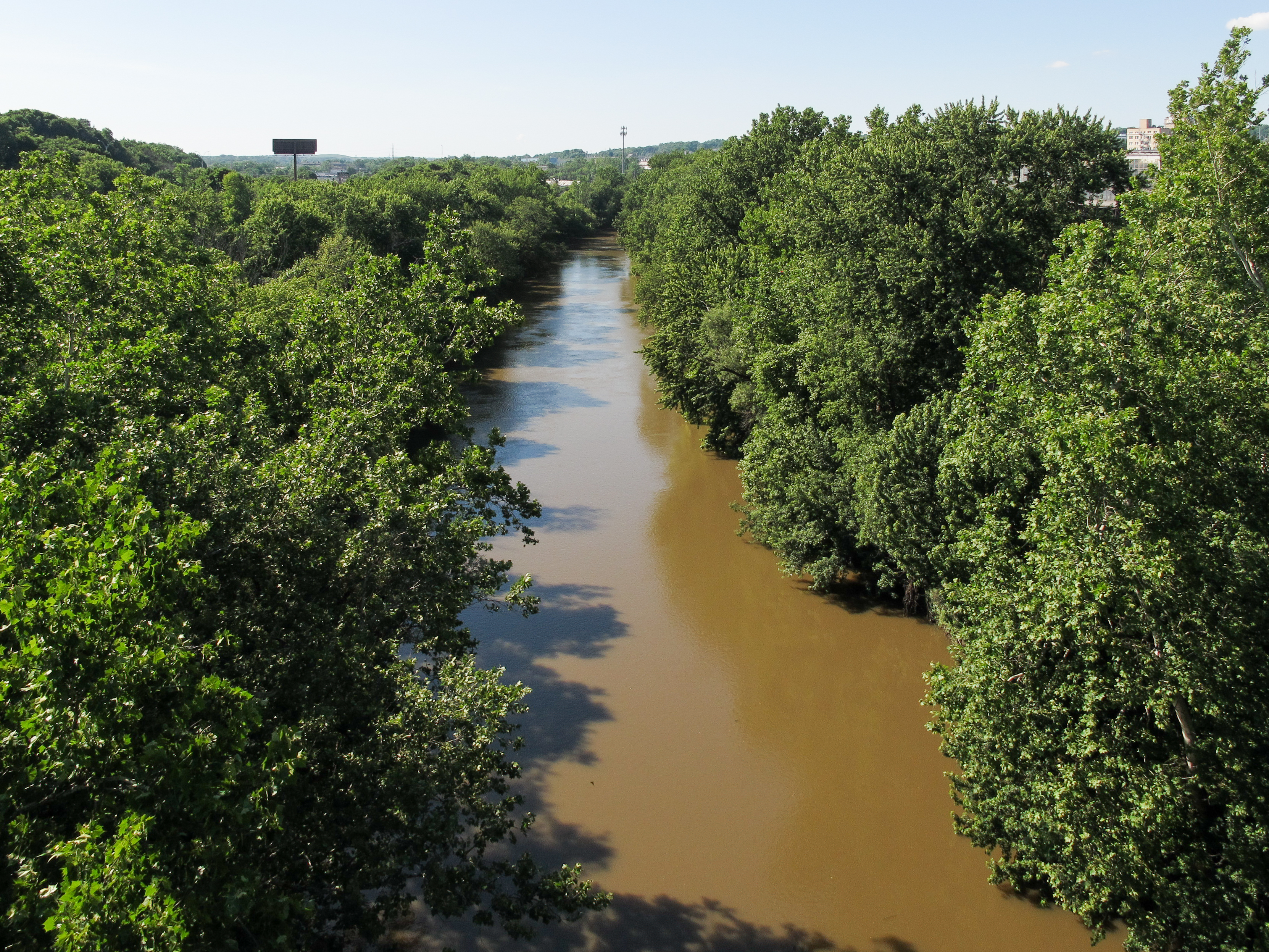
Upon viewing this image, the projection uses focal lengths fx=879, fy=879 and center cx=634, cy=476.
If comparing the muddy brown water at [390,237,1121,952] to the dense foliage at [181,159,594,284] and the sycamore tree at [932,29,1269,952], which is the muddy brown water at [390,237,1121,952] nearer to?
the sycamore tree at [932,29,1269,952]

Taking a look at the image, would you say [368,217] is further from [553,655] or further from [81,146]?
[81,146]

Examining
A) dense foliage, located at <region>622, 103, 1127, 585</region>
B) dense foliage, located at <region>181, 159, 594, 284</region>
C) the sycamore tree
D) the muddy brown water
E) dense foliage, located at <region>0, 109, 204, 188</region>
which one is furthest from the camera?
dense foliage, located at <region>0, 109, 204, 188</region>

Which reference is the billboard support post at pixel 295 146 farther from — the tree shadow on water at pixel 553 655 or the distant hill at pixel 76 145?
the tree shadow on water at pixel 553 655

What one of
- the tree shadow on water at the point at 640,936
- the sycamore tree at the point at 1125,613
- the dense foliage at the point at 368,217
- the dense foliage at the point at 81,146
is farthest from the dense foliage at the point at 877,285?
the dense foliage at the point at 81,146

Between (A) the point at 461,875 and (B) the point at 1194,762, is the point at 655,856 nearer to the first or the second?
(A) the point at 461,875

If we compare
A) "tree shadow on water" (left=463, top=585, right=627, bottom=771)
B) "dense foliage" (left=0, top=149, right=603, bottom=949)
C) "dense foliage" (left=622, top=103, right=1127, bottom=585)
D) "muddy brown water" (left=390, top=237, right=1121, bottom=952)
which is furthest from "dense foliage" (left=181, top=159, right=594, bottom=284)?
"dense foliage" (left=622, top=103, right=1127, bottom=585)

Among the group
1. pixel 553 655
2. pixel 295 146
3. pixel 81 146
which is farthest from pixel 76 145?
pixel 553 655
